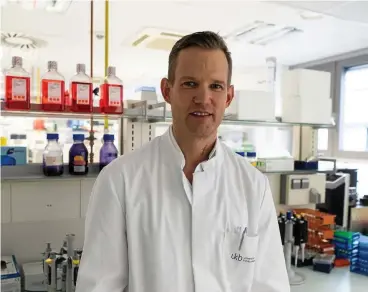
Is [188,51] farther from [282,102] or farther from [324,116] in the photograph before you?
[324,116]

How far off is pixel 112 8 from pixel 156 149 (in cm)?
235

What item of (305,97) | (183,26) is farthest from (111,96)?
(183,26)

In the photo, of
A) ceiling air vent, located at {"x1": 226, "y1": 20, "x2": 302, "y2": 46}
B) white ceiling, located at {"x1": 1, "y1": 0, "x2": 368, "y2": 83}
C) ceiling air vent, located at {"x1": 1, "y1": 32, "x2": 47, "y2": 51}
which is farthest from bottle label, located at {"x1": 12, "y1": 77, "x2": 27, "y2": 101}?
ceiling air vent, located at {"x1": 1, "y1": 32, "x2": 47, "y2": 51}

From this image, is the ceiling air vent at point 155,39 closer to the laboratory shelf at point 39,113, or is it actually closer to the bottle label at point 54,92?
the laboratory shelf at point 39,113

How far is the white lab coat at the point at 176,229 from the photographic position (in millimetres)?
868

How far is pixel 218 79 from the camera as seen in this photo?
92 cm

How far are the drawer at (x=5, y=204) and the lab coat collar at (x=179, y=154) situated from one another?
93 centimetres

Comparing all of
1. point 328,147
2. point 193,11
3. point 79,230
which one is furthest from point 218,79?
point 328,147

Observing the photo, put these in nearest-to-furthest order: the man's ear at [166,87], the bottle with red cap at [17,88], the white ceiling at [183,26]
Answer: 1. the man's ear at [166,87]
2. the bottle with red cap at [17,88]
3. the white ceiling at [183,26]

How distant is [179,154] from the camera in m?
0.99

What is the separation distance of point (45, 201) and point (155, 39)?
267 centimetres

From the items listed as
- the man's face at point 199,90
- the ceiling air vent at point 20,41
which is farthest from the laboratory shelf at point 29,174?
the ceiling air vent at point 20,41

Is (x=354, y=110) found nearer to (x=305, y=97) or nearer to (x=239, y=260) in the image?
(x=305, y=97)

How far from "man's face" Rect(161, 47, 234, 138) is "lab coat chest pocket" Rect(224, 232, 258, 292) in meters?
0.31
